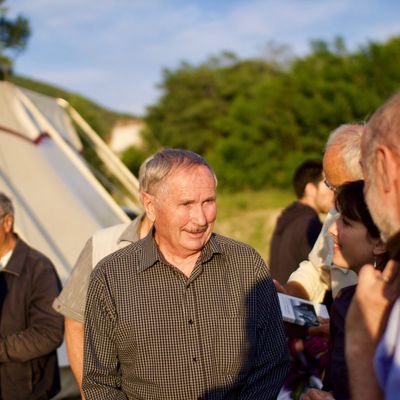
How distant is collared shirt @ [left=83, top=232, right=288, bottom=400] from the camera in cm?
264

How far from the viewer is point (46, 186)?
7703mm

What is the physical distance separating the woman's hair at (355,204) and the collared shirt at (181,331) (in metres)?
0.57

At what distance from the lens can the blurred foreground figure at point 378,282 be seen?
4.70ft

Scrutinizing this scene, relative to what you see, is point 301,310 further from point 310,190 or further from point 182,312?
point 310,190

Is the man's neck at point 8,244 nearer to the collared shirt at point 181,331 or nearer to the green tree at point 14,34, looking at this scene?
the collared shirt at point 181,331

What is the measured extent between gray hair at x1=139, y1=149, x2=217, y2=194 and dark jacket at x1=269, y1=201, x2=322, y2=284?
2180 millimetres

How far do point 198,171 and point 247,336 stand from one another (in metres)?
0.67

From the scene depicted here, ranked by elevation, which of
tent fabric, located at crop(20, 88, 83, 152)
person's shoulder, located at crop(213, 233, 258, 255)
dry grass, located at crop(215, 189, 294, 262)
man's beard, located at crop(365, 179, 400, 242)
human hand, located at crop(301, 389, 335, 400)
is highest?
tent fabric, located at crop(20, 88, 83, 152)

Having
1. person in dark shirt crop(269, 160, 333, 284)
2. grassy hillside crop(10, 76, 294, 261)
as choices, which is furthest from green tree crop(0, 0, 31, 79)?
person in dark shirt crop(269, 160, 333, 284)

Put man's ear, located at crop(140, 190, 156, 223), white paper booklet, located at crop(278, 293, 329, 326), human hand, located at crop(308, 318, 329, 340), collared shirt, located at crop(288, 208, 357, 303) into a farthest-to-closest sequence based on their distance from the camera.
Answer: collared shirt, located at crop(288, 208, 357, 303) → human hand, located at crop(308, 318, 329, 340) → white paper booklet, located at crop(278, 293, 329, 326) → man's ear, located at crop(140, 190, 156, 223)

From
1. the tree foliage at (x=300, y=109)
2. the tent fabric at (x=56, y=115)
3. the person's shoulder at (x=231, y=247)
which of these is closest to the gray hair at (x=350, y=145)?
the person's shoulder at (x=231, y=247)

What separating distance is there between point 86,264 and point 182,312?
941mm

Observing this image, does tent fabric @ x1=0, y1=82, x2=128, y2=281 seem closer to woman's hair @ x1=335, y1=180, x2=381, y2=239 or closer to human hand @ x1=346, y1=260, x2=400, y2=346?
woman's hair @ x1=335, y1=180, x2=381, y2=239

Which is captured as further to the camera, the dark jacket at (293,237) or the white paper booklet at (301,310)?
the dark jacket at (293,237)
